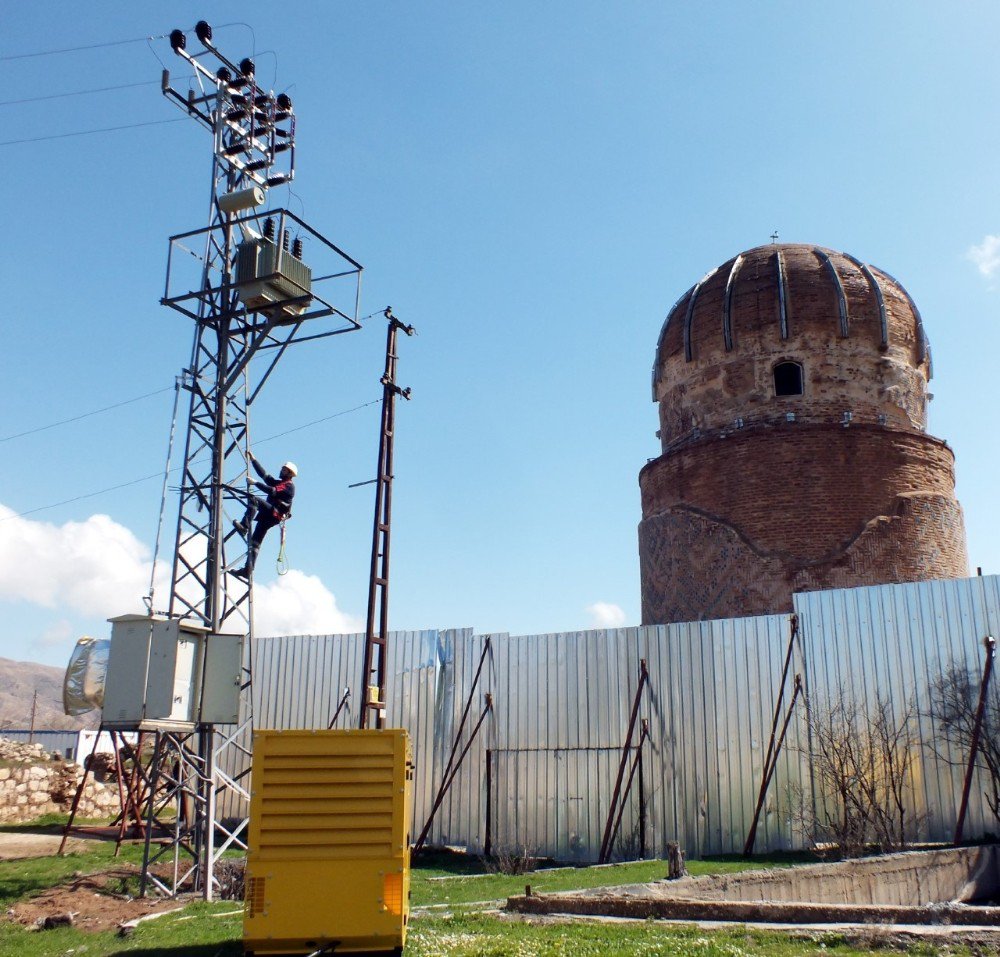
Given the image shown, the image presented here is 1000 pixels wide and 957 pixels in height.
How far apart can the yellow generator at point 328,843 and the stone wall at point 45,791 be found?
56.2 feet

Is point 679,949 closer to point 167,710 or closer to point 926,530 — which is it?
point 167,710

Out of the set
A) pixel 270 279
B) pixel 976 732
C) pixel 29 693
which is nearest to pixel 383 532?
pixel 270 279

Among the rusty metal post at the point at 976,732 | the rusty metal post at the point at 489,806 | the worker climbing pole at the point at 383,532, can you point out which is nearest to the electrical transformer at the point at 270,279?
the worker climbing pole at the point at 383,532

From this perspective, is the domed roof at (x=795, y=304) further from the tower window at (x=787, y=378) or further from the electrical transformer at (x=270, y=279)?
the electrical transformer at (x=270, y=279)

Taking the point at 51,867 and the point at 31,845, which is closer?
the point at 51,867

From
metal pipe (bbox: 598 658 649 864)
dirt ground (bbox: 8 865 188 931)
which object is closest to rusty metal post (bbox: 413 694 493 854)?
metal pipe (bbox: 598 658 649 864)

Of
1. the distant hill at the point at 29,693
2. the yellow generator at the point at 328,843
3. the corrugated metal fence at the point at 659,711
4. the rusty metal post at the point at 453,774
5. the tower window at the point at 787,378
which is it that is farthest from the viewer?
the distant hill at the point at 29,693

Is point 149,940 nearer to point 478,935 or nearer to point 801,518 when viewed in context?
point 478,935

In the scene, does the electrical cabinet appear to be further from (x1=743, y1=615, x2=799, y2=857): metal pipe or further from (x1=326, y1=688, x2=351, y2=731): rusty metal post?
(x1=743, y1=615, x2=799, y2=857): metal pipe

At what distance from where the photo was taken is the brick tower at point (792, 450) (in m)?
22.0

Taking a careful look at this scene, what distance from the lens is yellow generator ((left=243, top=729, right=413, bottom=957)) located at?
7.83 m

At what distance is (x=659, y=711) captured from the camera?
17.8 meters

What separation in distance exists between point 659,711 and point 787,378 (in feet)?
31.9

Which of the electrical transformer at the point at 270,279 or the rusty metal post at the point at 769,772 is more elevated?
the electrical transformer at the point at 270,279
